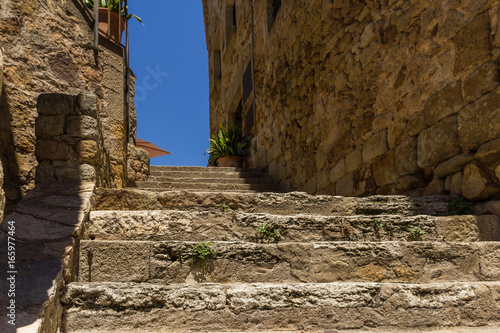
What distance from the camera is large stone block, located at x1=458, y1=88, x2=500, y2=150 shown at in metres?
2.43

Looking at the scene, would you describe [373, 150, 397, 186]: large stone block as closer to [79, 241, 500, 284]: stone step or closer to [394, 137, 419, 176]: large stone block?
[394, 137, 419, 176]: large stone block

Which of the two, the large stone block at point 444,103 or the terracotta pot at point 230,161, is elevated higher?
the terracotta pot at point 230,161

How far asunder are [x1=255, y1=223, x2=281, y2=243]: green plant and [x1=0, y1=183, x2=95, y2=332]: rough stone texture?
856mm

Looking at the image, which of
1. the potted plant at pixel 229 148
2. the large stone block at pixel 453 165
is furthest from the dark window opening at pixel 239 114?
the large stone block at pixel 453 165

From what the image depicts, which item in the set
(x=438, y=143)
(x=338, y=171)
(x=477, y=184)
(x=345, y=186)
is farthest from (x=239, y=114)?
(x=477, y=184)

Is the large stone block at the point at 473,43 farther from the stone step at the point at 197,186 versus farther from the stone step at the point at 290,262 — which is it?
the stone step at the point at 197,186

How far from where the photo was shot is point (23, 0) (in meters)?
3.62

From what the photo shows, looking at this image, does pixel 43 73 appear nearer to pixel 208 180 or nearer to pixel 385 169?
pixel 208 180

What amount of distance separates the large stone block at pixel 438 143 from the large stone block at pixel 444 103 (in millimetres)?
45

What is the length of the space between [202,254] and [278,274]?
0.35 metres

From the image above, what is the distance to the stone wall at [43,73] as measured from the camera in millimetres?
3377

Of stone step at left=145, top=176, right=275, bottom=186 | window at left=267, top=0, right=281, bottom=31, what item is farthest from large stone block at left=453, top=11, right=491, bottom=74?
window at left=267, top=0, right=281, bottom=31

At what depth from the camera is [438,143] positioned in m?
2.90

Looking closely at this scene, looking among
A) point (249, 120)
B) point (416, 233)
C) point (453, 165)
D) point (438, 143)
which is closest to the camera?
point (416, 233)
